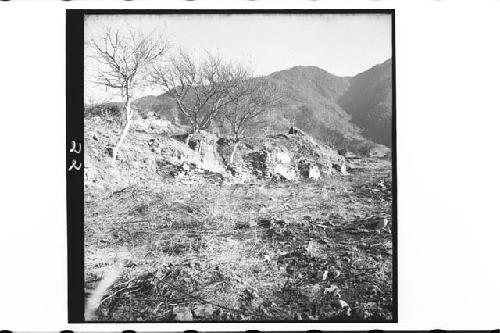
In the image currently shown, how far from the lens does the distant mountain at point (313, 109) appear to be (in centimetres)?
314

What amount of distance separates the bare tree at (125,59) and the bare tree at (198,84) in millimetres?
119

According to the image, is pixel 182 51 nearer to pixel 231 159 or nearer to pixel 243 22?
pixel 243 22

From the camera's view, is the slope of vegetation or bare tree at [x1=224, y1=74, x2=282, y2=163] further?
bare tree at [x1=224, y1=74, x2=282, y2=163]

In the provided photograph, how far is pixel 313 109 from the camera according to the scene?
3.20 meters

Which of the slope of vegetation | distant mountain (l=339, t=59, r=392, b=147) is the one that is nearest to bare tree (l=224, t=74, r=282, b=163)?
the slope of vegetation

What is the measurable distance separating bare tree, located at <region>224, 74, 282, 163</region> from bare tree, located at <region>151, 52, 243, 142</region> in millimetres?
68

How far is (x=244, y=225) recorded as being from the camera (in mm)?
3090

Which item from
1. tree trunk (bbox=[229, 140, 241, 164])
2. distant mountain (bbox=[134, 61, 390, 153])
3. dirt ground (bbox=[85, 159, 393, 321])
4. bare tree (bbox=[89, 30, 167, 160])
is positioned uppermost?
bare tree (bbox=[89, 30, 167, 160])

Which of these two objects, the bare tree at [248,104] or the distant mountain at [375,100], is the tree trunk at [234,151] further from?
the distant mountain at [375,100]

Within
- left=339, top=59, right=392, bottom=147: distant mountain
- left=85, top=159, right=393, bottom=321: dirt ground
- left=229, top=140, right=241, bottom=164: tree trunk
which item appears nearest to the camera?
left=85, top=159, right=393, bottom=321: dirt ground

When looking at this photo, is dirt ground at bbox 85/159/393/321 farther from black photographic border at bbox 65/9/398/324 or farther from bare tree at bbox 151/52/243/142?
bare tree at bbox 151/52/243/142

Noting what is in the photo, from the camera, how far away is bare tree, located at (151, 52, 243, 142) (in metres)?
3.15
